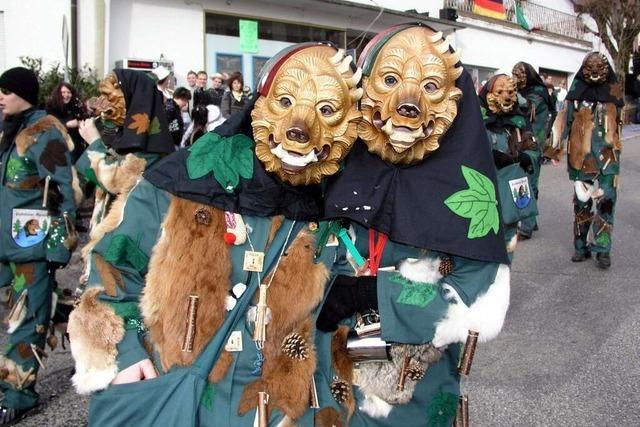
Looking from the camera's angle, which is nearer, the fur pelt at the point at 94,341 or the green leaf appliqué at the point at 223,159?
the fur pelt at the point at 94,341

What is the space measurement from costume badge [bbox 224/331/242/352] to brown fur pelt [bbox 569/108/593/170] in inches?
243

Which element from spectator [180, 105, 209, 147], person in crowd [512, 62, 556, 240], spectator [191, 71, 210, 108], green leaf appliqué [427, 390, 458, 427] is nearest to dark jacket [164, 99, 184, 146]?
spectator [180, 105, 209, 147]

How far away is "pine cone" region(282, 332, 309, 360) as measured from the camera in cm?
202

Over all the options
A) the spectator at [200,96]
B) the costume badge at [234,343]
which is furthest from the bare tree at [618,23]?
the costume badge at [234,343]

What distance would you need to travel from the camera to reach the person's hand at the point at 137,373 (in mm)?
1915

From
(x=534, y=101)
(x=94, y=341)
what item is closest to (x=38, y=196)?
(x=94, y=341)

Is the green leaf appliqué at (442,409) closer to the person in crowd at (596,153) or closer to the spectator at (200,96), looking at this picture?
the person in crowd at (596,153)

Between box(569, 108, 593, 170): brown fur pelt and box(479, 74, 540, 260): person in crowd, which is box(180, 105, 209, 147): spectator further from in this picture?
box(569, 108, 593, 170): brown fur pelt

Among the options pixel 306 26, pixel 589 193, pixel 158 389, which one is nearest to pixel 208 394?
pixel 158 389

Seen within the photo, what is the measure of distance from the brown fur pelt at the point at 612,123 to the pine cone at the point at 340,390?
19.6 feet

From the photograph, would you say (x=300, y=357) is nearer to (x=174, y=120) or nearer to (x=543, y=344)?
(x=543, y=344)

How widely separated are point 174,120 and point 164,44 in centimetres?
551

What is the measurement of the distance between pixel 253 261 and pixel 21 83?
297cm

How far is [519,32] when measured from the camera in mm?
23156
